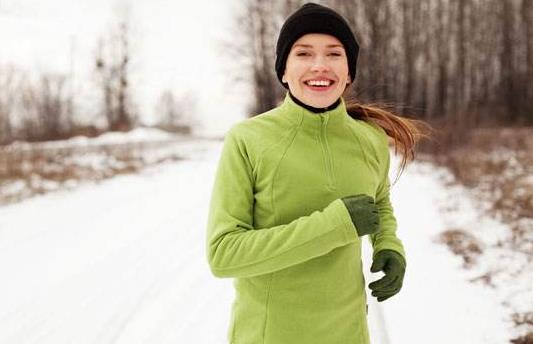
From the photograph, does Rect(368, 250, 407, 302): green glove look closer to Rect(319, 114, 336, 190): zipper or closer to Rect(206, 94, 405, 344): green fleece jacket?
Rect(206, 94, 405, 344): green fleece jacket

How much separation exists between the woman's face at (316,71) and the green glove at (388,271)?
555mm

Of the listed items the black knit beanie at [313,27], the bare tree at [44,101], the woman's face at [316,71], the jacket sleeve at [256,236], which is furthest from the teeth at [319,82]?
the bare tree at [44,101]

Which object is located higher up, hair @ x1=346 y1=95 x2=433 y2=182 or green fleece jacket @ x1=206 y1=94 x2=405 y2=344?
hair @ x1=346 y1=95 x2=433 y2=182

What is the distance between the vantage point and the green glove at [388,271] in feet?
5.29

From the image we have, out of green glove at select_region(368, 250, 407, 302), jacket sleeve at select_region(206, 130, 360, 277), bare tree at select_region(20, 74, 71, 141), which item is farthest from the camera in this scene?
bare tree at select_region(20, 74, 71, 141)

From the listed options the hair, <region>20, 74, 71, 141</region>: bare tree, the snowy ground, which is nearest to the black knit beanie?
the hair

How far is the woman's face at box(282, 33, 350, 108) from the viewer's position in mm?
1394

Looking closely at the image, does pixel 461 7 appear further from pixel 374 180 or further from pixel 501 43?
pixel 374 180

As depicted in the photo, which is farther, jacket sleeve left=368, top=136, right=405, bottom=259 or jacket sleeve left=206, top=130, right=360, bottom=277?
jacket sleeve left=368, top=136, right=405, bottom=259

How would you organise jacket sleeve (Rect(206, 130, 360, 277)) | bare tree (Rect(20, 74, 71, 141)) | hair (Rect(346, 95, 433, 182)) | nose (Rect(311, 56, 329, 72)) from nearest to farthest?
1. jacket sleeve (Rect(206, 130, 360, 277))
2. nose (Rect(311, 56, 329, 72))
3. hair (Rect(346, 95, 433, 182))
4. bare tree (Rect(20, 74, 71, 141))

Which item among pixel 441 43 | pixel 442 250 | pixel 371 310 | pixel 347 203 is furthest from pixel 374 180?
pixel 441 43

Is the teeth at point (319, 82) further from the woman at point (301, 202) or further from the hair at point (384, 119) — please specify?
the hair at point (384, 119)

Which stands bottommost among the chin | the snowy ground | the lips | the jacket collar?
the snowy ground

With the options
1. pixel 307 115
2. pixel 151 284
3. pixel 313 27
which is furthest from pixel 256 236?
pixel 151 284
